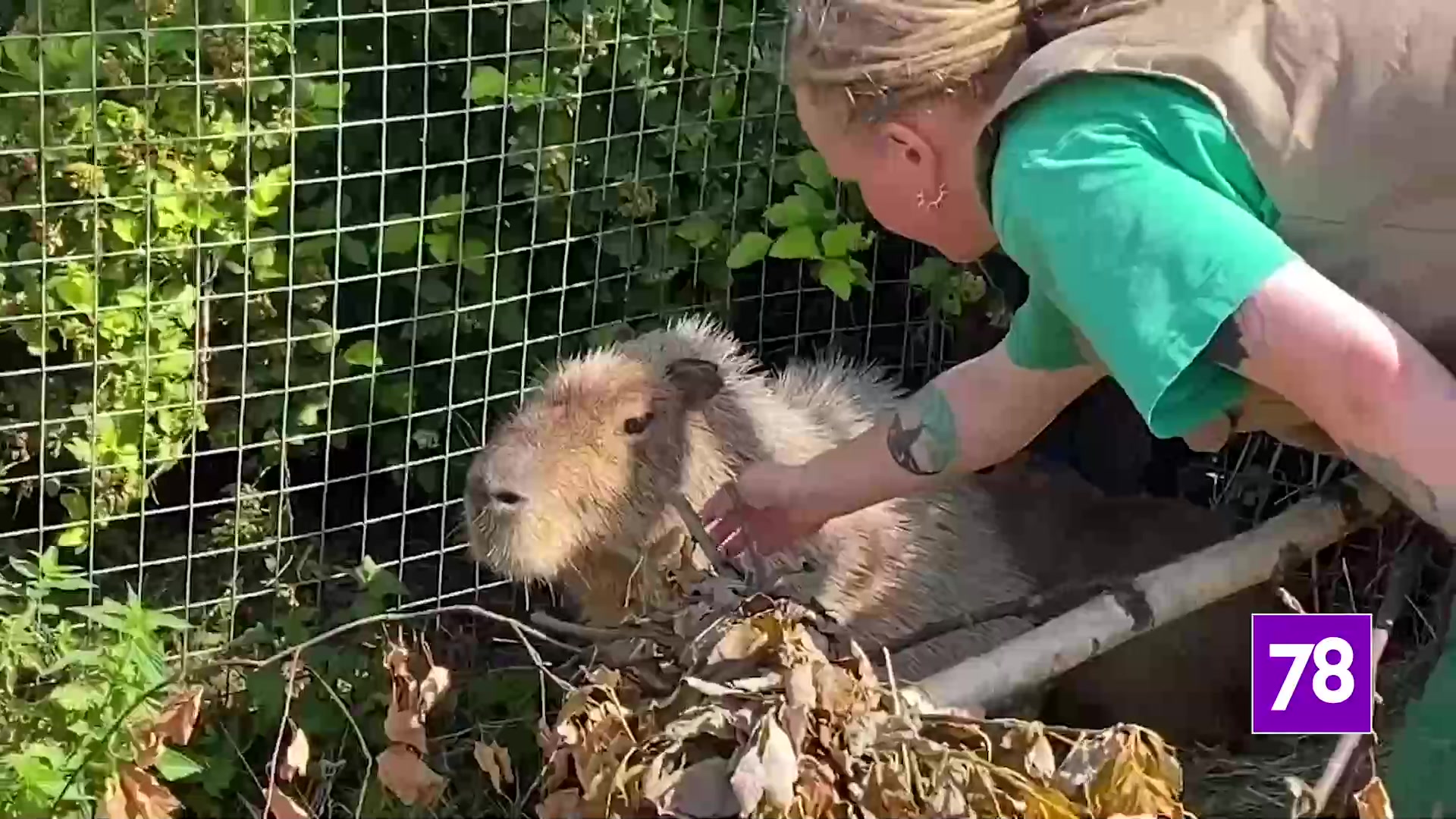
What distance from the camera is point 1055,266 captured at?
1729 millimetres

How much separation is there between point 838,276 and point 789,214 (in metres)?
0.17

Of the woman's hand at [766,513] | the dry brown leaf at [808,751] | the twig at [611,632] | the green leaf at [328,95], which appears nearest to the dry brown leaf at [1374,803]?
the dry brown leaf at [808,751]

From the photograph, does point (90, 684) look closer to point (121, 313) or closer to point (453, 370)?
point (121, 313)

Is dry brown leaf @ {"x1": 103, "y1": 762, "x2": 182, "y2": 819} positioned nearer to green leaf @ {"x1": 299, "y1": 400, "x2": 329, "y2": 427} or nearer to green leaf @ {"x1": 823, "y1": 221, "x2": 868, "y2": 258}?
green leaf @ {"x1": 299, "y1": 400, "x2": 329, "y2": 427}

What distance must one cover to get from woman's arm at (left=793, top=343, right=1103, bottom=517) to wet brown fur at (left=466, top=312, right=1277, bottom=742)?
1.47ft

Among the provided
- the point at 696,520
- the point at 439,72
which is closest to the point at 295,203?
the point at 439,72

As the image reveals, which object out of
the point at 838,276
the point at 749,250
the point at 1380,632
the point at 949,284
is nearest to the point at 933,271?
the point at 949,284

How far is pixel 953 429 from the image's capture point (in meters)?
2.34

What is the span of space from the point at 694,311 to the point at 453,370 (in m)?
0.56

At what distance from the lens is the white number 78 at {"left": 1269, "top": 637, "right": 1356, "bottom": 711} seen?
6.43ft

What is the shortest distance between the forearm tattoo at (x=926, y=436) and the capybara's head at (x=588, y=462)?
0.67 meters

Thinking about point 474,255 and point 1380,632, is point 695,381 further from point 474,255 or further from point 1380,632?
point 1380,632

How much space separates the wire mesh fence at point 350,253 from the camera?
10.5 ft

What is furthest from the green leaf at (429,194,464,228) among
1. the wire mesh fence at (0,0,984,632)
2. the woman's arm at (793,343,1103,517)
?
the woman's arm at (793,343,1103,517)
